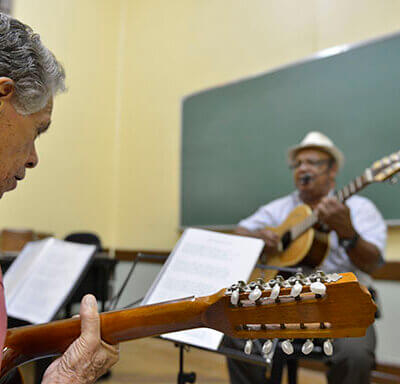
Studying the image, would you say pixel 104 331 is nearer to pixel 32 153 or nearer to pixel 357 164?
pixel 32 153

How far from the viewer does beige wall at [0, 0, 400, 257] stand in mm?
3559

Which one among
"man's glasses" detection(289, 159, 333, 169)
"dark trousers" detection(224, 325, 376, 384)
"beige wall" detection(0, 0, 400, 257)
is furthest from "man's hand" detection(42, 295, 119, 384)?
"beige wall" detection(0, 0, 400, 257)

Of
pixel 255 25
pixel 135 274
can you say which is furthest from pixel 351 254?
pixel 255 25

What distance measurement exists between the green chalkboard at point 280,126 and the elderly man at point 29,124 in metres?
2.14

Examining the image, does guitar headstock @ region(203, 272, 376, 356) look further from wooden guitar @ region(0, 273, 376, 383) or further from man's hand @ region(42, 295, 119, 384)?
man's hand @ region(42, 295, 119, 384)

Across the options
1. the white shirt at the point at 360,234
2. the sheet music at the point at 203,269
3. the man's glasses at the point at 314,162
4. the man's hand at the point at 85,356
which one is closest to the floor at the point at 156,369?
the white shirt at the point at 360,234

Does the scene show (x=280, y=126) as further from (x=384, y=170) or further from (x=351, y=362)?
(x=351, y=362)

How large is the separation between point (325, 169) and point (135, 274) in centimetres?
135

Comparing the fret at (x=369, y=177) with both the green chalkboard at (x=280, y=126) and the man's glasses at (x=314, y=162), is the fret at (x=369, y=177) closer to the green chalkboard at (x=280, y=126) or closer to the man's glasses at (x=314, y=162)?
A: the man's glasses at (x=314, y=162)

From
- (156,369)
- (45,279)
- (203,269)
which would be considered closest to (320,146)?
(203,269)

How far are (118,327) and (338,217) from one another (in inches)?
51.4

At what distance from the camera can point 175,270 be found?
1271mm

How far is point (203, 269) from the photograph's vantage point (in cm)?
125

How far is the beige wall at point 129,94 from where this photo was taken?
11.7ft
